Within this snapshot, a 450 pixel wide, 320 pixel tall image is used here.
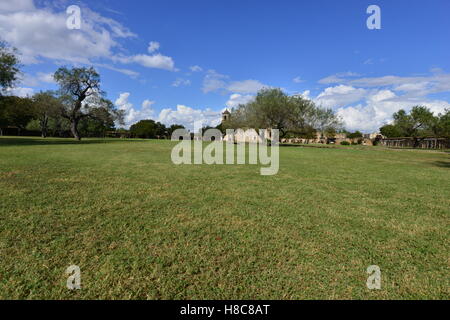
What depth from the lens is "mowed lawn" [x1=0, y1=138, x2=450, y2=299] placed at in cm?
225

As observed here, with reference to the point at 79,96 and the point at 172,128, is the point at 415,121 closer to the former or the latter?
the point at 79,96

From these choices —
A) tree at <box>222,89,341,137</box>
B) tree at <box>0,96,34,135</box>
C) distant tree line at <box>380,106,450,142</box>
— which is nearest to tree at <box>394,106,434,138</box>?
distant tree line at <box>380,106,450,142</box>

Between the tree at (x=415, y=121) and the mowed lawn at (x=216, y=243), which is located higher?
the tree at (x=415, y=121)

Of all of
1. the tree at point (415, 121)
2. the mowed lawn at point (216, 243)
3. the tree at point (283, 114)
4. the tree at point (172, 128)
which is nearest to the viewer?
the mowed lawn at point (216, 243)

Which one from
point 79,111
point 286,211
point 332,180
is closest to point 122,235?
point 286,211

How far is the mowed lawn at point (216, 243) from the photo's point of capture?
225 centimetres

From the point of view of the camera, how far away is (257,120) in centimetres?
3622

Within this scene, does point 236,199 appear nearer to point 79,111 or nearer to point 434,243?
point 434,243

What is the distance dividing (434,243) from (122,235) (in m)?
4.82

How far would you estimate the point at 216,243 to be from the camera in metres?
3.14

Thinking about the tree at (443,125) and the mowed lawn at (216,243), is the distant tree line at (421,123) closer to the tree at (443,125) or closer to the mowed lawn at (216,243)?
the tree at (443,125)

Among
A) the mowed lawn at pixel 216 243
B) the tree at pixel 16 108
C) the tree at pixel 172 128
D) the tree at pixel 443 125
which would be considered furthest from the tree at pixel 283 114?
the tree at pixel 172 128

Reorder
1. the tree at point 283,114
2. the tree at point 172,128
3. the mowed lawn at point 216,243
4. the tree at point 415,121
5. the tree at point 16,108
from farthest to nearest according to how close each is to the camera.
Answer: the tree at point 172,128 < the tree at point 415,121 < the tree at point 283,114 < the tree at point 16,108 < the mowed lawn at point 216,243

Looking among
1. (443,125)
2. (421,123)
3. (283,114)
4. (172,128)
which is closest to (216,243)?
(283,114)
